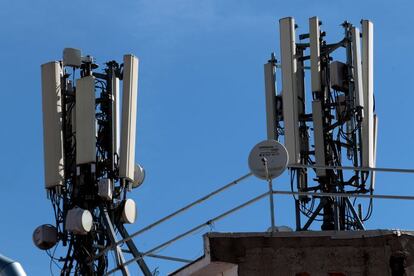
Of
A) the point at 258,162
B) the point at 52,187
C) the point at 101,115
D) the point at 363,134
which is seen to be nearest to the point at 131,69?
the point at 101,115

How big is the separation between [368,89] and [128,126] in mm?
5529

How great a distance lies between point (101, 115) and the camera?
100 ft

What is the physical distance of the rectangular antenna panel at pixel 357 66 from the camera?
27.9m

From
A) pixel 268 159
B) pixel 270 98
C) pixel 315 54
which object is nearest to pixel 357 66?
pixel 315 54

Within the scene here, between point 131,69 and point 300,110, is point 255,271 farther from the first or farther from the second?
point 131,69

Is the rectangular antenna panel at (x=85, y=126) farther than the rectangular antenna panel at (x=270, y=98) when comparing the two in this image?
Answer: Yes

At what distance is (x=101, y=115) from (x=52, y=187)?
2.43m

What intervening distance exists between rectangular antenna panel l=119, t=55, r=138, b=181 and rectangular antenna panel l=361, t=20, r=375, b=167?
5375 mm

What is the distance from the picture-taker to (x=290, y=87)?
27.3 metres

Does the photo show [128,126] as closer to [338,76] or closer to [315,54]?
[315,54]

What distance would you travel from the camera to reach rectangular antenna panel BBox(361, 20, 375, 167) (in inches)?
1074

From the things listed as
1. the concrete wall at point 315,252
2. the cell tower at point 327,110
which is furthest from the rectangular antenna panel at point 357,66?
the concrete wall at point 315,252

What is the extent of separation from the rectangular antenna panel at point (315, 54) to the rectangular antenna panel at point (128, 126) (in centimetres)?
423

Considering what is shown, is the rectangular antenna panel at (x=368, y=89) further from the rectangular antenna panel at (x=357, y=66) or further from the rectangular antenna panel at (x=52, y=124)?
the rectangular antenna panel at (x=52, y=124)
